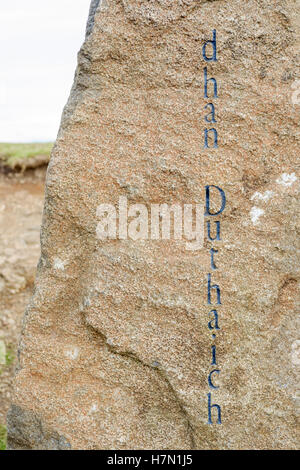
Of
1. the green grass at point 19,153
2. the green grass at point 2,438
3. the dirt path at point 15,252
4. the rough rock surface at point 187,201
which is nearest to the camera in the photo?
the rough rock surface at point 187,201

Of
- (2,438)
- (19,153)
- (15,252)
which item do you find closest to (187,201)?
(2,438)

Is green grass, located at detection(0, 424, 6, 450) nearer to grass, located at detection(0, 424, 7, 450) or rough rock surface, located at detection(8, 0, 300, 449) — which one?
grass, located at detection(0, 424, 7, 450)

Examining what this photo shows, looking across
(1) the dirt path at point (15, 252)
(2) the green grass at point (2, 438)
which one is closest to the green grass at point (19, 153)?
(1) the dirt path at point (15, 252)

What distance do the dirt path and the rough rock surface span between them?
1.74 metres

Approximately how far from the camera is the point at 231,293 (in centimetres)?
263

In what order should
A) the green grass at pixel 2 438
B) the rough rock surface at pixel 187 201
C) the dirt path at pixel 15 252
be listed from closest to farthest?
the rough rock surface at pixel 187 201 < the green grass at pixel 2 438 < the dirt path at pixel 15 252

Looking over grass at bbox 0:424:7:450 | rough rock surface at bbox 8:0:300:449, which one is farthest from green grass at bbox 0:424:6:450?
rough rock surface at bbox 8:0:300:449

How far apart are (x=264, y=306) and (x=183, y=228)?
1.60 ft

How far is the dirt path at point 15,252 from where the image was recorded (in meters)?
4.58

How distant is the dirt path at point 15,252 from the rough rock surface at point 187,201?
1.74 meters

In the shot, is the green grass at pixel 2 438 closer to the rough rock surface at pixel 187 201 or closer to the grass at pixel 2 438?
the grass at pixel 2 438

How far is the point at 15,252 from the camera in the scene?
5367 millimetres

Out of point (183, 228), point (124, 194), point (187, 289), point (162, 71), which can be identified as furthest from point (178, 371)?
point (162, 71)

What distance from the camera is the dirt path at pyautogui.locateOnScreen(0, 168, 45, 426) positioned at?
4.58m
